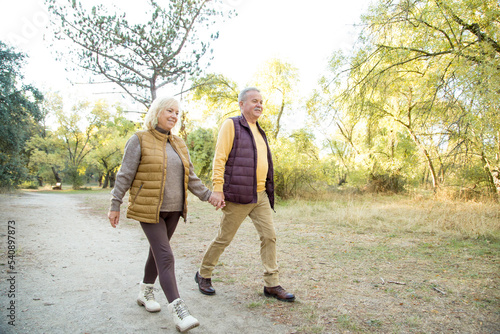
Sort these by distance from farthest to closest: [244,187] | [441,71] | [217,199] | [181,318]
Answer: [441,71]
[244,187]
[217,199]
[181,318]

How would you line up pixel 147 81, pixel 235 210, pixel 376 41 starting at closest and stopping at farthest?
pixel 235 210
pixel 376 41
pixel 147 81

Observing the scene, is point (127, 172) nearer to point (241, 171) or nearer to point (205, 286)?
point (241, 171)

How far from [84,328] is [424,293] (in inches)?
137

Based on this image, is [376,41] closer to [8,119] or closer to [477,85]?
[477,85]

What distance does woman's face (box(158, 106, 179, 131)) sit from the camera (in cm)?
288

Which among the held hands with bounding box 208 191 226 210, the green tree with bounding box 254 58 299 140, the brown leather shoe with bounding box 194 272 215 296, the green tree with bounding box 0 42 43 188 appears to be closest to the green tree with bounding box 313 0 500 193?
the held hands with bounding box 208 191 226 210

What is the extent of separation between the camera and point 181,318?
8.14 ft

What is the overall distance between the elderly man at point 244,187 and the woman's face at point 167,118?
0.53m

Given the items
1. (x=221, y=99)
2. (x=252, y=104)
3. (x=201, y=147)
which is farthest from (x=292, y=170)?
(x=252, y=104)

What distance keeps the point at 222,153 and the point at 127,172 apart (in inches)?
37.6

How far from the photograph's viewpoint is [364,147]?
20.9 meters

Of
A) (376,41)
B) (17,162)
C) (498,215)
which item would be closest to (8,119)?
(17,162)

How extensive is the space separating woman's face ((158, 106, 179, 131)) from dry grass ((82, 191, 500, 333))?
6.38 ft

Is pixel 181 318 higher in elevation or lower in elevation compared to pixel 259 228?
lower
